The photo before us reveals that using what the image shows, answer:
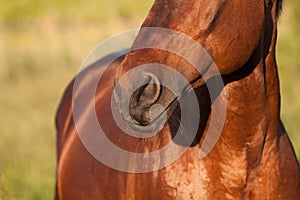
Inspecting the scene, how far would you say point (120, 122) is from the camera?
12.5 feet

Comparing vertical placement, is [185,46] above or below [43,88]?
below

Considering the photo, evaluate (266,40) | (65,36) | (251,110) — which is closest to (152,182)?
(251,110)

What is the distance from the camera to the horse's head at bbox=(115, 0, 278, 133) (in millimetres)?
2748

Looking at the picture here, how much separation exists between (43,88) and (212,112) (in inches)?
362

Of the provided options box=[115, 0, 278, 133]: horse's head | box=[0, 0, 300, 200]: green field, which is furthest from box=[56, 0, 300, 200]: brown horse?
box=[0, 0, 300, 200]: green field

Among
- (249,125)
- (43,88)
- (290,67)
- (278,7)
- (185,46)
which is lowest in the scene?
(249,125)

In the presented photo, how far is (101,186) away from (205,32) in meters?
1.47

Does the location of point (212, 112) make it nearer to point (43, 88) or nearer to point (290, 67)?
point (290, 67)

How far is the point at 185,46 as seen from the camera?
289 centimetres

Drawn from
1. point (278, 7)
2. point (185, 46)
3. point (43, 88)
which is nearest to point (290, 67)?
point (43, 88)

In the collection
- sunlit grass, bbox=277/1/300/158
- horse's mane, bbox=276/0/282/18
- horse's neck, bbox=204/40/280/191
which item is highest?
sunlit grass, bbox=277/1/300/158

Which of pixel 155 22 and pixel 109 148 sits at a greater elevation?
pixel 155 22

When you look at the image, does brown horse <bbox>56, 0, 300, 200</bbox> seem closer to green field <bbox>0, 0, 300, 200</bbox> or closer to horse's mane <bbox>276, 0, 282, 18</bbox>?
horse's mane <bbox>276, 0, 282, 18</bbox>

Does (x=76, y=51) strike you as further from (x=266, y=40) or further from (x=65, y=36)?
(x=266, y=40)
